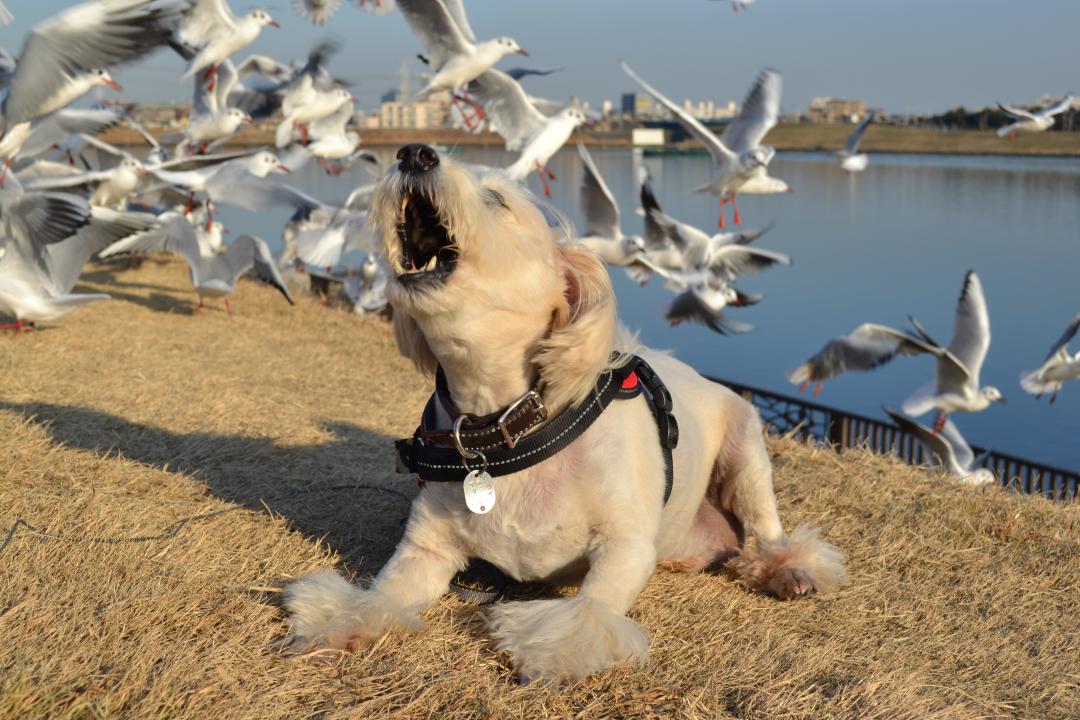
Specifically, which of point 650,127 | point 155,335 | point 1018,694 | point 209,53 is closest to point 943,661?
point 1018,694

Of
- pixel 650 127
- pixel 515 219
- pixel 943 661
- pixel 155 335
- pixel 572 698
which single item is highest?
pixel 515 219

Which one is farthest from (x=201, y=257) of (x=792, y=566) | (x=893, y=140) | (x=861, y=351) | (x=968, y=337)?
(x=893, y=140)

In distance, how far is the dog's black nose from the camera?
2043mm

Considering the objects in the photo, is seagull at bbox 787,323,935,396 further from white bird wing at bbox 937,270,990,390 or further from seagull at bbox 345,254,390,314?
seagull at bbox 345,254,390,314

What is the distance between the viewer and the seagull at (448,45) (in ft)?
31.0

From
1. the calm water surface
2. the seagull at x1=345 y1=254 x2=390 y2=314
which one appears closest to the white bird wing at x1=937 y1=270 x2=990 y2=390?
the calm water surface

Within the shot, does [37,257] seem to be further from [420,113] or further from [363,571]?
[420,113]

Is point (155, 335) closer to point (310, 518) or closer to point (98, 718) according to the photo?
point (310, 518)

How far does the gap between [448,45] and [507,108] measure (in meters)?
1.06

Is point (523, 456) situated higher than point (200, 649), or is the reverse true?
point (523, 456)

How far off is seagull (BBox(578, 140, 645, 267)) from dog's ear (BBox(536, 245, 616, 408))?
23.3ft

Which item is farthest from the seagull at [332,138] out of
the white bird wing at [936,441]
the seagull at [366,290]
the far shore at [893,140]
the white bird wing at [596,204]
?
the far shore at [893,140]

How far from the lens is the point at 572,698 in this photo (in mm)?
2002

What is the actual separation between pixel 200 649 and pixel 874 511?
231 centimetres
